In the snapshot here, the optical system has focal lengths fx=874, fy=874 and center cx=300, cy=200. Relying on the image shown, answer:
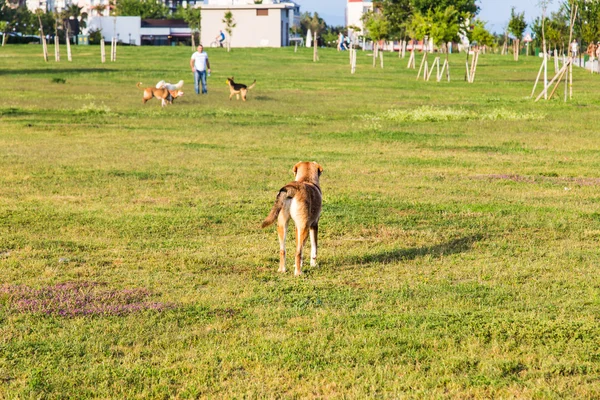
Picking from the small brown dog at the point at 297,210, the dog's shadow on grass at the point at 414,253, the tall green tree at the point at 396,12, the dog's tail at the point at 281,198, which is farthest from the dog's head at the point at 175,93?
the tall green tree at the point at 396,12

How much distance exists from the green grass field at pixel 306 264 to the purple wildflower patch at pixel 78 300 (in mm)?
37

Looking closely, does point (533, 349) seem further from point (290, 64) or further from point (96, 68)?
point (290, 64)

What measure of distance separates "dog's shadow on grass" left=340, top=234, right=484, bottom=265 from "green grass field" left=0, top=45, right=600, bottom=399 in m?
0.04

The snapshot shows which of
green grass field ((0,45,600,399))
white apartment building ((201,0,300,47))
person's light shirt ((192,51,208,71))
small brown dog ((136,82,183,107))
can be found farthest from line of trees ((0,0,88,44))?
green grass field ((0,45,600,399))

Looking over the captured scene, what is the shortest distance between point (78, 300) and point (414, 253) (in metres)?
3.86

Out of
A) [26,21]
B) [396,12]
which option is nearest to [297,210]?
[396,12]

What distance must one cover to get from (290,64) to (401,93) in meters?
28.4

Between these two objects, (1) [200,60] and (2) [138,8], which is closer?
(1) [200,60]

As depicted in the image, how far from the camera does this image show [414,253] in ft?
32.0

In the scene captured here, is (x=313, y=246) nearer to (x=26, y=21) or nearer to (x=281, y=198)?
(x=281, y=198)

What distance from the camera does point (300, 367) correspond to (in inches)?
240

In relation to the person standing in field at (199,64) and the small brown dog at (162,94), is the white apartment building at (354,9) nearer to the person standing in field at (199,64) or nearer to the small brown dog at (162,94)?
the person standing in field at (199,64)

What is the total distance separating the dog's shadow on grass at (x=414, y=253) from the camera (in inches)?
370

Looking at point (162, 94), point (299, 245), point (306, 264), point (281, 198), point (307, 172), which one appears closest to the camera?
point (281, 198)
